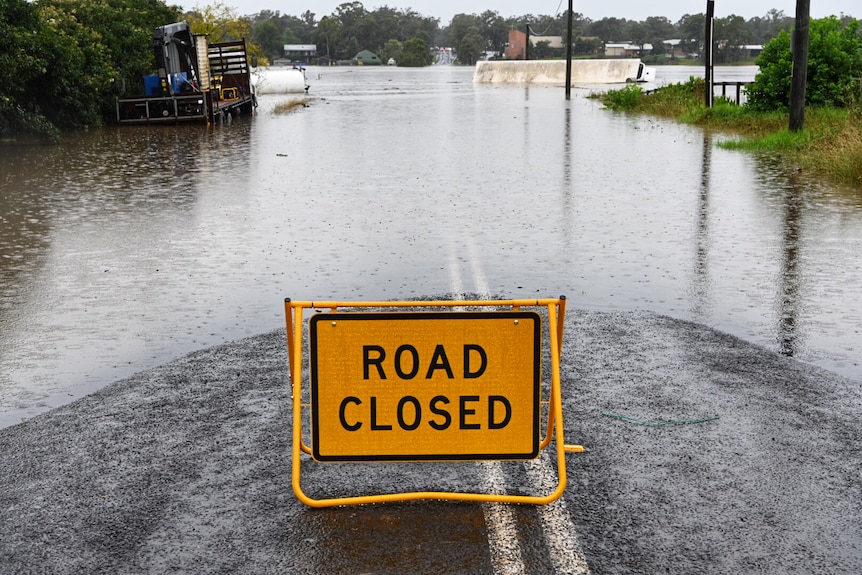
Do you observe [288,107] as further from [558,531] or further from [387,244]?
[558,531]

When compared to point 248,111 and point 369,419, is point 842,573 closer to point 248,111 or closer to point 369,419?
point 369,419

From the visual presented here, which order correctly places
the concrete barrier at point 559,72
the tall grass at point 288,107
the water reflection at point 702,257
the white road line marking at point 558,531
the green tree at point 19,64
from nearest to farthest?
the white road line marking at point 558,531, the water reflection at point 702,257, the green tree at point 19,64, the tall grass at point 288,107, the concrete barrier at point 559,72

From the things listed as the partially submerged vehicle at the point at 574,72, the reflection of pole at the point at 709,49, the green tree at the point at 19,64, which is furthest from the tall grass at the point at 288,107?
the partially submerged vehicle at the point at 574,72

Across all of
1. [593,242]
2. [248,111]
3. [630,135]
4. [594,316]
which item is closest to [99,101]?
[248,111]

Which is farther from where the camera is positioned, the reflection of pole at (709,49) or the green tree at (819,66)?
the reflection of pole at (709,49)

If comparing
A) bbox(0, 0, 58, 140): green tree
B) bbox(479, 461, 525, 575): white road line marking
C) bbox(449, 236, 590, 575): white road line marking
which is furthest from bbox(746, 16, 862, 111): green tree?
bbox(479, 461, 525, 575): white road line marking

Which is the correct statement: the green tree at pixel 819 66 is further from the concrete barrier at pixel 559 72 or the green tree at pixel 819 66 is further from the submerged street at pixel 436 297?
the concrete barrier at pixel 559 72

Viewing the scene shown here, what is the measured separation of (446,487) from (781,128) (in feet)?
80.7

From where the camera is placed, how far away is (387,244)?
12875 millimetres

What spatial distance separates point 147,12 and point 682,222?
37.4 metres

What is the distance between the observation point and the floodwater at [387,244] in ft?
29.7

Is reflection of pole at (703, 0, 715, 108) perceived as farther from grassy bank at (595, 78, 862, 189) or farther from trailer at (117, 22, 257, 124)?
trailer at (117, 22, 257, 124)

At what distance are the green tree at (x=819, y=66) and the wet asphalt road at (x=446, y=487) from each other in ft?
80.3

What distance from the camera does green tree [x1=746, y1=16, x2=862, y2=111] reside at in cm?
3003
